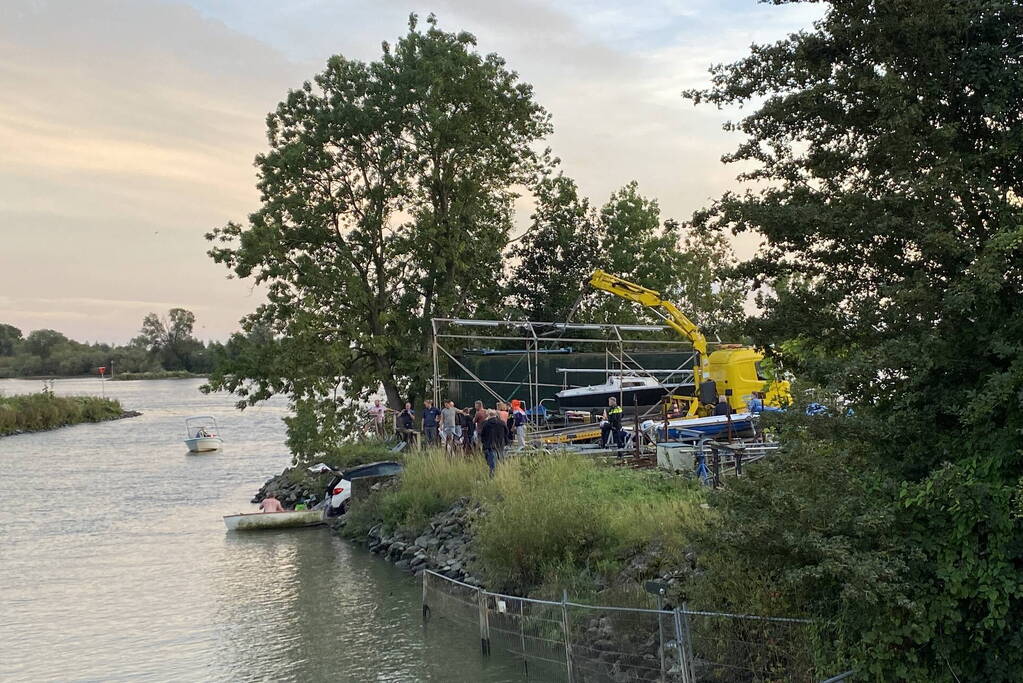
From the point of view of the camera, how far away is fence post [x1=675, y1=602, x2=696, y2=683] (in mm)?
11023

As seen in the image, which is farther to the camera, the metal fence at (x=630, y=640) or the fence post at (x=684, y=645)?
the metal fence at (x=630, y=640)

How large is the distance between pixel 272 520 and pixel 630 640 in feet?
64.0

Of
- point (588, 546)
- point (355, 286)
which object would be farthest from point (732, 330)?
point (355, 286)

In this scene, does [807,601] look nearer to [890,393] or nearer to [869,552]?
[869,552]

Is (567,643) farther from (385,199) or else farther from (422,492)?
(385,199)

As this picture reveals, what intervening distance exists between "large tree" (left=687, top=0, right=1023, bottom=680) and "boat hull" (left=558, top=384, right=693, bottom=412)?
69.3 feet

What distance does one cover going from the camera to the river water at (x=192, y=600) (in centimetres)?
1695

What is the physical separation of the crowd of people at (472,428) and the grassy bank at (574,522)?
201 cm

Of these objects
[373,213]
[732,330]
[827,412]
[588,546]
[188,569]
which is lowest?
[188,569]

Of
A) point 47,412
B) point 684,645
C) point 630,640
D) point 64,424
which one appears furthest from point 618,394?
point 64,424

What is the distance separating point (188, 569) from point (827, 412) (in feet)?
62.2

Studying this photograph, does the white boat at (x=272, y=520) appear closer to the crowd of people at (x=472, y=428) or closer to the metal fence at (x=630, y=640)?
the crowd of people at (x=472, y=428)

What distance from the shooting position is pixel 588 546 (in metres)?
17.1

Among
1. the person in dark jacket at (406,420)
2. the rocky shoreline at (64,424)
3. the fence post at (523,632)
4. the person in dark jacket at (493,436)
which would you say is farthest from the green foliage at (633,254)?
the rocky shoreline at (64,424)
